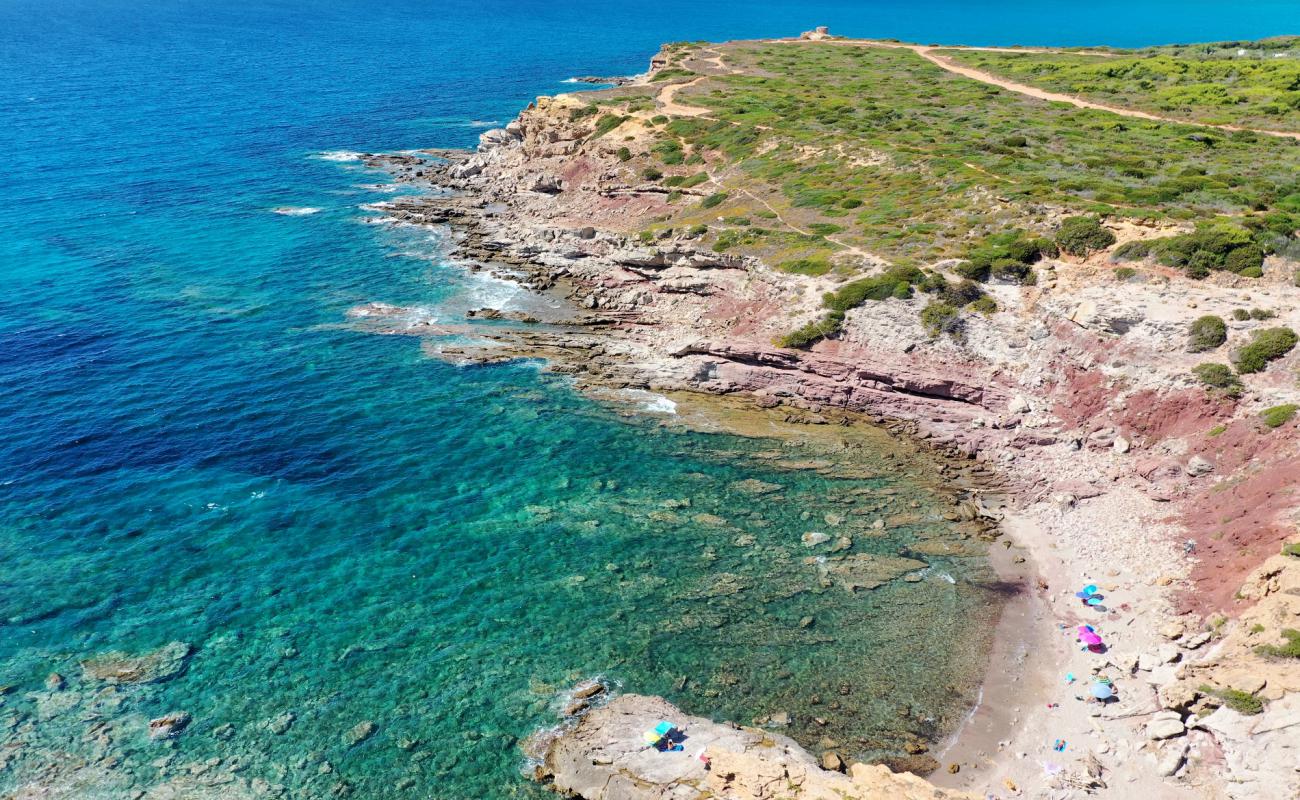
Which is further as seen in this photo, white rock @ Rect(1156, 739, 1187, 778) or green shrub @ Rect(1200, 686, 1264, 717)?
white rock @ Rect(1156, 739, 1187, 778)

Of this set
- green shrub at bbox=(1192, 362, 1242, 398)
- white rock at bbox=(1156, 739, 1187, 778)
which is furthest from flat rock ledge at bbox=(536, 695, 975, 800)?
green shrub at bbox=(1192, 362, 1242, 398)

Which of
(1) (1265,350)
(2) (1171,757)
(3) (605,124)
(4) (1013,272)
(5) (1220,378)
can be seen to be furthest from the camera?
(3) (605,124)

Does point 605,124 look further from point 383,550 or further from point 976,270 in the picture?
point 383,550

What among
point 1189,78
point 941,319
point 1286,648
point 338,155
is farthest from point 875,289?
point 338,155

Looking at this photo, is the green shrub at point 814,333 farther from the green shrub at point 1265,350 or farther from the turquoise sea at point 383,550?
the green shrub at point 1265,350

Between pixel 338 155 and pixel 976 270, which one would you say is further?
pixel 338 155

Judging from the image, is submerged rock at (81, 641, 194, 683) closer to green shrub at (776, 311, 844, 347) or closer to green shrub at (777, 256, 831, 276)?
green shrub at (776, 311, 844, 347)
